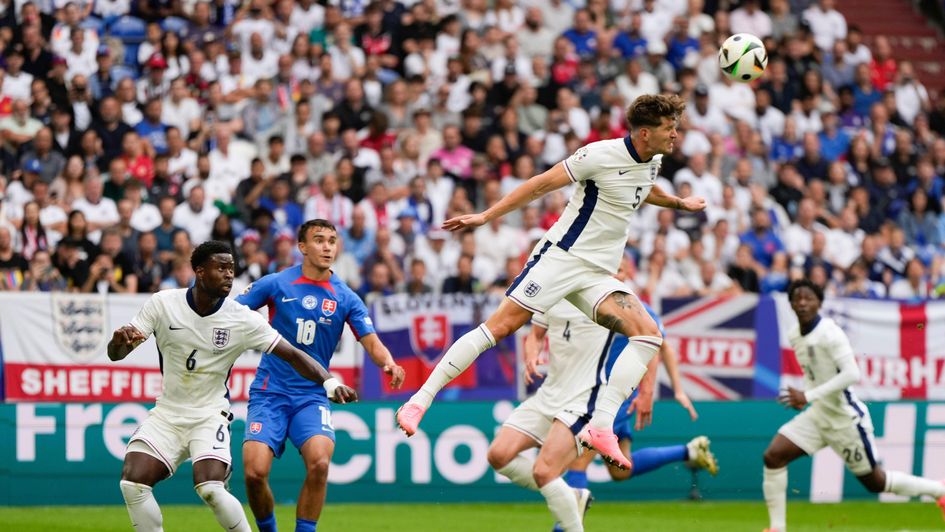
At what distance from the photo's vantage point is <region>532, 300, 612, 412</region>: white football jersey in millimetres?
12359

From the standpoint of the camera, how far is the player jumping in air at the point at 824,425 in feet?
43.9

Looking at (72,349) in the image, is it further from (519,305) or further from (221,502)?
(519,305)

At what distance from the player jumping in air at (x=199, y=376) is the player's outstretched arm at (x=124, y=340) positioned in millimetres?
279

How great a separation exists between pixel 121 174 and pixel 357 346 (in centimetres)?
434

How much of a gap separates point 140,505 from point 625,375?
3.54 metres

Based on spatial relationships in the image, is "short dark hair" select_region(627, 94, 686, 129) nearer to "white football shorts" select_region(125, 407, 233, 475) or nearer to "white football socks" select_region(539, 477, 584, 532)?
"white football socks" select_region(539, 477, 584, 532)

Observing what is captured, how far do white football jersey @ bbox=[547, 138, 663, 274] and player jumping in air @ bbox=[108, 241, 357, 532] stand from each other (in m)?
2.09

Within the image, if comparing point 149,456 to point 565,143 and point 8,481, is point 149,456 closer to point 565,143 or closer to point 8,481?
point 8,481

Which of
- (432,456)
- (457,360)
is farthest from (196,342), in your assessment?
(432,456)

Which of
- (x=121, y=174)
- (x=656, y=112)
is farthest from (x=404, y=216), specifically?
(x=656, y=112)

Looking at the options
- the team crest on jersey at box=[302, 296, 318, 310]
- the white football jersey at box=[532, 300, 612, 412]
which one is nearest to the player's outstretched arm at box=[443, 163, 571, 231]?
the team crest on jersey at box=[302, 296, 318, 310]

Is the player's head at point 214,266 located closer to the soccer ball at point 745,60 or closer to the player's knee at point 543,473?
the player's knee at point 543,473

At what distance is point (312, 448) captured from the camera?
11.0 meters

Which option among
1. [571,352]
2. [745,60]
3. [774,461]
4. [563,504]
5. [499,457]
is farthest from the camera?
[774,461]
